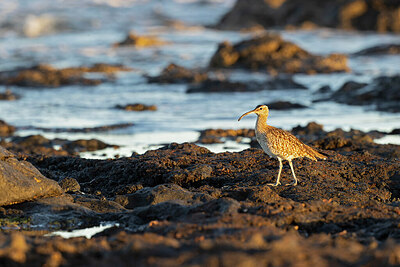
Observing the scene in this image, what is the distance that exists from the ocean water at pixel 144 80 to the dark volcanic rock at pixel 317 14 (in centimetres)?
180

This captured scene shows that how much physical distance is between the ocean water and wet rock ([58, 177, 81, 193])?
10.6 ft

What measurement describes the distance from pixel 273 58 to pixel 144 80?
5544 millimetres

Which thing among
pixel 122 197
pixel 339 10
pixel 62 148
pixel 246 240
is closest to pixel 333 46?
pixel 339 10

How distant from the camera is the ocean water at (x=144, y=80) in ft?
46.1

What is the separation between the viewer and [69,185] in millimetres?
7590

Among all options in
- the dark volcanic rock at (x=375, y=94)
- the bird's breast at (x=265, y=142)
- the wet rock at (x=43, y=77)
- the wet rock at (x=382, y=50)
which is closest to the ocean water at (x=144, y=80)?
the dark volcanic rock at (x=375, y=94)

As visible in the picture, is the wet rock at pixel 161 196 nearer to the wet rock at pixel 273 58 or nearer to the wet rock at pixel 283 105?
the wet rock at pixel 283 105

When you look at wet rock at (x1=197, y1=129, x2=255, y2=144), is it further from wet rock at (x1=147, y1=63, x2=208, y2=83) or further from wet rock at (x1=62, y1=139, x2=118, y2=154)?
wet rock at (x1=147, y1=63, x2=208, y2=83)

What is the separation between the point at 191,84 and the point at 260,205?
48.0 feet

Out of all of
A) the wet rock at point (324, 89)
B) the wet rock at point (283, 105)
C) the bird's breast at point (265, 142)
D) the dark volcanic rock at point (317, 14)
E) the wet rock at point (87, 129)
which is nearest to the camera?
the bird's breast at point (265, 142)

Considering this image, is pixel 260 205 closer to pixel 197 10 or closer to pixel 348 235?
pixel 348 235

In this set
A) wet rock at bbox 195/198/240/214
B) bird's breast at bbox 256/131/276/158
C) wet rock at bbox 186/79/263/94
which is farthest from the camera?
wet rock at bbox 186/79/263/94

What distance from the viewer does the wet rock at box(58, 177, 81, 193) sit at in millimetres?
7531

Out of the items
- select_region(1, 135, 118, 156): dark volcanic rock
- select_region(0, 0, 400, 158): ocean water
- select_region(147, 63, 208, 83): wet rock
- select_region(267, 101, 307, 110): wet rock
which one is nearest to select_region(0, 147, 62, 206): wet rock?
select_region(0, 0, 400, 158): ocean water
